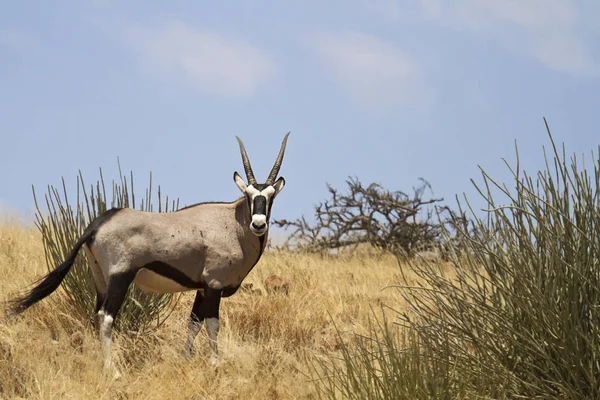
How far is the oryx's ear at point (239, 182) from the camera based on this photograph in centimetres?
727

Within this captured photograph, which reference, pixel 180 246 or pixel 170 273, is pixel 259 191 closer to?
pixel 180 246

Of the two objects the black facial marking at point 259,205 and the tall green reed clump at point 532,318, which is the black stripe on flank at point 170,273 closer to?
the black facial marking at point 259,205

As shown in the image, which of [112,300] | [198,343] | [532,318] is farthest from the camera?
[198,343]

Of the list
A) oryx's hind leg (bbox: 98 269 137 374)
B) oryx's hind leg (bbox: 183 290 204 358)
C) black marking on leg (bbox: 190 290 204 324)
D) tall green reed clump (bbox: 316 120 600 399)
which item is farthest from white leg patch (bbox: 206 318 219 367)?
tall green reed clump (bbox: 316 120 600 399)

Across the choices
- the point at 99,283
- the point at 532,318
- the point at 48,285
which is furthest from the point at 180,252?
the point at 532,318

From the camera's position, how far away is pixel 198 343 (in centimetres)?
748

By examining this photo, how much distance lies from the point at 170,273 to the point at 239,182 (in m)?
1.08

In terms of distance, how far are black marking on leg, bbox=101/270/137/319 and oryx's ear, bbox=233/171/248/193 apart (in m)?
1.30

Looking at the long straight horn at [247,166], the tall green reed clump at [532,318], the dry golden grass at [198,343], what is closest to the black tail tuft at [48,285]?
the dry golden grass at [198,343]

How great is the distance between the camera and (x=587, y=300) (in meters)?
4.20

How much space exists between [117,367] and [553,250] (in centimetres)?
391

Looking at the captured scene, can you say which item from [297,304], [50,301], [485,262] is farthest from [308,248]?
[485,262]

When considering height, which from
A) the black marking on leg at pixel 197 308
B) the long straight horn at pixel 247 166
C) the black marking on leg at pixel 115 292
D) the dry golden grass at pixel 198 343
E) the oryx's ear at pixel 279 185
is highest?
the long straight horn at pixel 247 166

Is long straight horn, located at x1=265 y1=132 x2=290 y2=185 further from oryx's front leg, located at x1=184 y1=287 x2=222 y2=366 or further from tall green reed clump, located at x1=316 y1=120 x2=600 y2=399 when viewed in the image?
tall green reed clump, located at x1=316 y1=120 x2=600 y2=399
